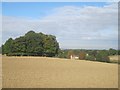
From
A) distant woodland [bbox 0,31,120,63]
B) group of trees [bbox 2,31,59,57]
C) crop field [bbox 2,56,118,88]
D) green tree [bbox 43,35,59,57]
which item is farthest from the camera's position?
green tree [bbox 43,35,59,57]

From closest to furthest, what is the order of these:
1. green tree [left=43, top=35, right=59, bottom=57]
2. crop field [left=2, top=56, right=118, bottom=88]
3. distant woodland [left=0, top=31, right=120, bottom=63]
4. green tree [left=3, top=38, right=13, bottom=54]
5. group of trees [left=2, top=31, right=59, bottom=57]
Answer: crop field [left=2, top=56, right=118, bottom=88], green tree [left=3, top=38, right=13, bottom=54], distant woodland [left=0, top=31, right=120, bottom=63], group of trees [left=2, top=31, right=59, bottom=57], green tree [left=43, top=35, right=59, bottom=57]

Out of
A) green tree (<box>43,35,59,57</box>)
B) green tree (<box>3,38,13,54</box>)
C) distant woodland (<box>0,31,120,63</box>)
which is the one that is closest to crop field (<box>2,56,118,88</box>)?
distant woodland (<box>0,31,120,63</box>)

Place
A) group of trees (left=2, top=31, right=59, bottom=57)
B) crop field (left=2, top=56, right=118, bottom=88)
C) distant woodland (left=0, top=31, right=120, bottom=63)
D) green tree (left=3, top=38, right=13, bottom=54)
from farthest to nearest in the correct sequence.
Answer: group of trees (left=2, top=31, right=59, bottom=57)
distant woodland (left=0, top=31, right=120, bottom=63)
green tree (left=3, top=38, right=13, bottom=54)
crop field (left=2, top=56, right=118, bottom=88)

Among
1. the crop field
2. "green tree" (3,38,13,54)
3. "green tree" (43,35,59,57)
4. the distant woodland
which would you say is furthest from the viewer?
"green tree" (43,35,59,57)

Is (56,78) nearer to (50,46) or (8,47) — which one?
(50,46)

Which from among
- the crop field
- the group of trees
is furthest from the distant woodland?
the crop field

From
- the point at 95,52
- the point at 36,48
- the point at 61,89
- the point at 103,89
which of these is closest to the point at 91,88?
the point at 103,89

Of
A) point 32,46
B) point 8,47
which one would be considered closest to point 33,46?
point 32,46

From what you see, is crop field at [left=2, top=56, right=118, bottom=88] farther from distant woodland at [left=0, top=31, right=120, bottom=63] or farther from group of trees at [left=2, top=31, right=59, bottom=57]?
group of trees at [left=2, top=31, right=59, bottom=57]

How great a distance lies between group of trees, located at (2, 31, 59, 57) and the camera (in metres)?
82.4

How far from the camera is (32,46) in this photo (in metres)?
84.0

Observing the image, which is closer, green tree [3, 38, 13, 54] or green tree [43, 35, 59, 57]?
green tree [3, 38, 13, 54]

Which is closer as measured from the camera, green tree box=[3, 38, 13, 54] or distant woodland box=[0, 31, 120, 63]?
green tree box=[3, 38, 13, 54]

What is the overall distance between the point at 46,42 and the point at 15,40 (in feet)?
34.4
